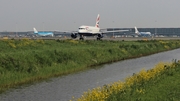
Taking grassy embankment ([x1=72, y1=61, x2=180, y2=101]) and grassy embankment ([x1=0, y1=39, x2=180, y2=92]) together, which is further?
grassy embankment ([x1=0, y1=39, x2=180, y2=92])

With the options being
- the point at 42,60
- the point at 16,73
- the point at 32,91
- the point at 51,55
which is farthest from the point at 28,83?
the point at 51,55

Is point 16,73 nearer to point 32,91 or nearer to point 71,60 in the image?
point 32,91

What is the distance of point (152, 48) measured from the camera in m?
73.4

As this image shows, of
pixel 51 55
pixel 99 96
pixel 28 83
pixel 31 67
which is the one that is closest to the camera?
pixel 99 96

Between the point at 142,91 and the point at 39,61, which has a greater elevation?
the point at 142,91

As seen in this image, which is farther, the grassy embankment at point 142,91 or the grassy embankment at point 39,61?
the grassy embankment at point 39,61

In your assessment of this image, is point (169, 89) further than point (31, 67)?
No

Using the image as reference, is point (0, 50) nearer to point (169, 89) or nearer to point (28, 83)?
point (28, 83)

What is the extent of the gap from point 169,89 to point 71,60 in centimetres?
2209

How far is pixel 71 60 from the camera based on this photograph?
38375mm

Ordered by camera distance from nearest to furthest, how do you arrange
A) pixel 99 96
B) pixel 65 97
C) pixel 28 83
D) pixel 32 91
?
pixel 99 96, pixel 65 97, pixel 32 91, pixel 28 83

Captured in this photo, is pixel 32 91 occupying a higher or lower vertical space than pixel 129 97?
lower

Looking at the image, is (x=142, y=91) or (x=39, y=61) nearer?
(x=142, y=91)

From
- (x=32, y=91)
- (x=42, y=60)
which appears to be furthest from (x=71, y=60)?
(x=32, y=91)
